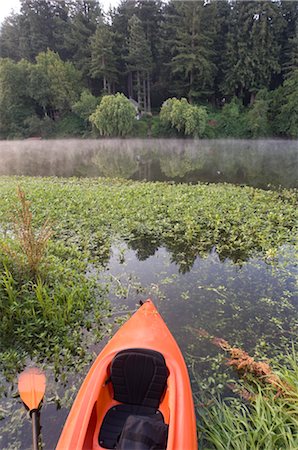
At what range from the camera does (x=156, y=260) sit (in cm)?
512

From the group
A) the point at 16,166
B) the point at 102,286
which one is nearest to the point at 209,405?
the point at 102,286

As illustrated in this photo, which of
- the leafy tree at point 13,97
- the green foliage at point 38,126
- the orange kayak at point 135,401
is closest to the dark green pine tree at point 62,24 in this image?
the leafy tree at point 13,97

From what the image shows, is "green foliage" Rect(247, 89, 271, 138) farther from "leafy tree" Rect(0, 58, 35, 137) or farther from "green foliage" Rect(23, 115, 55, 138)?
"leafy tree" Rect(0, 58, 35, 137)

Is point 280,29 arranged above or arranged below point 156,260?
above

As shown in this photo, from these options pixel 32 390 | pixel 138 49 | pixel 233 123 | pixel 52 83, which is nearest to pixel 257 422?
pixel 32 390

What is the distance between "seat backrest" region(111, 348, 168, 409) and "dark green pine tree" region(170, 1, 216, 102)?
2996cm

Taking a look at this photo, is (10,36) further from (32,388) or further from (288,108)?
(32,388)

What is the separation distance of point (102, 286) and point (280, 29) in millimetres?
33116

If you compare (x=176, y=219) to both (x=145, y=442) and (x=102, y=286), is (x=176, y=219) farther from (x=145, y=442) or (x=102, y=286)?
(x=145, y=442)

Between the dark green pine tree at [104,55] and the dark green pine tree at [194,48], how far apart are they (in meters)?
5.96

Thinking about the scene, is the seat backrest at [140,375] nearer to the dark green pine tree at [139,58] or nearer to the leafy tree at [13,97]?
the leafy tree at [13,97]

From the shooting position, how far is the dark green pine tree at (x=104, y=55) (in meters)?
27.5

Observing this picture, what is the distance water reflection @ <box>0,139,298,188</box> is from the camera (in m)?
12.0

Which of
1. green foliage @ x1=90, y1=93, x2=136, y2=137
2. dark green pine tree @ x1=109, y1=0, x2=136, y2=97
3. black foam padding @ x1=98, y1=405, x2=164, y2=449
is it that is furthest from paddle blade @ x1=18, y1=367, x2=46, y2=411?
dark green pine tree @ x1=109, y1=0, x2=136, y2=97
